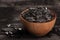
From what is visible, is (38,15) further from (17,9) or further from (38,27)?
(17,9)

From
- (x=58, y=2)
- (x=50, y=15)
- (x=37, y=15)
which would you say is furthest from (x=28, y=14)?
(x=58, y=2)

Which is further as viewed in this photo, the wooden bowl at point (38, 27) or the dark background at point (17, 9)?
the dark background at point (17, 9)

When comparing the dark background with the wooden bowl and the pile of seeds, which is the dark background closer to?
the wooden bowl

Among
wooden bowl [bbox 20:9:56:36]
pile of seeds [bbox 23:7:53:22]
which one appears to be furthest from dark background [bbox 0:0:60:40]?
pile of seeds [bbox 23:7:53:22]

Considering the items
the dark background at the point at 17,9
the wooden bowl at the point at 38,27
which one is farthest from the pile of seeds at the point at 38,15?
the dark background at the point at 17,9

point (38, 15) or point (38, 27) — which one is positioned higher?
point (38, 15)

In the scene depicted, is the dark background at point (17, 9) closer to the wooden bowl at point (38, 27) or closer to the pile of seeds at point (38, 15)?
the wooden bowl at point (38, 27)

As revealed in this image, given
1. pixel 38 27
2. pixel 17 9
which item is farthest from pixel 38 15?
pixel 17 9

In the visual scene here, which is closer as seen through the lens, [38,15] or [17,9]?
[38,15]
